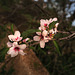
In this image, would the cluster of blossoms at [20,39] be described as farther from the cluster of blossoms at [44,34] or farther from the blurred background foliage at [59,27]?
the blurred background foliage at [59,27]

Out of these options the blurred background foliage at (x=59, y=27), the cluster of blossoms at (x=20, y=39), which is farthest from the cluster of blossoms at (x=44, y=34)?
the blurred background foliage at (x=59, y=27)

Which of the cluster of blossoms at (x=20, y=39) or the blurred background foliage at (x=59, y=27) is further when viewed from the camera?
the blurred background foliage at (x=59, y=27)

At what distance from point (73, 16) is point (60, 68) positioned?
6.49 feet

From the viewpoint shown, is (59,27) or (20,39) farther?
(59,27)

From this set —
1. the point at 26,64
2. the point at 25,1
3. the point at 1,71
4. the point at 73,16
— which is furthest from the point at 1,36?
the point at 25,1

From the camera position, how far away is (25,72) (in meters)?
Answer: 2.00

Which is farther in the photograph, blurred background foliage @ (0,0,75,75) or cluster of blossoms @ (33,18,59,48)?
blurred background foliage @ (0,0,75,75)

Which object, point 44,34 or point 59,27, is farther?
point 59,27

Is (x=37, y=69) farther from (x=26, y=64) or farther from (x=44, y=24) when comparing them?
(x=44, y=24)

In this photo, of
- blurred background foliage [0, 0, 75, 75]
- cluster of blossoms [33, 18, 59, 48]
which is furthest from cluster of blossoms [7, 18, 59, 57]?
blurred background foliage [0, 0, 75, 75]

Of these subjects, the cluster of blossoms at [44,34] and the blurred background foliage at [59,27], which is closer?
the cluster of blossoms at [44,34]

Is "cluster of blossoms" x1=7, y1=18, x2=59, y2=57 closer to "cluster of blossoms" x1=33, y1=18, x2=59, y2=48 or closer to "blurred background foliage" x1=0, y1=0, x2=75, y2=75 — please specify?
"cluster of blossoms" x1=33, y1=18, x2=59, y2=48

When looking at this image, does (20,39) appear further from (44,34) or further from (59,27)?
(59,27)

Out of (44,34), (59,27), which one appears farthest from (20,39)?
(59,27)
